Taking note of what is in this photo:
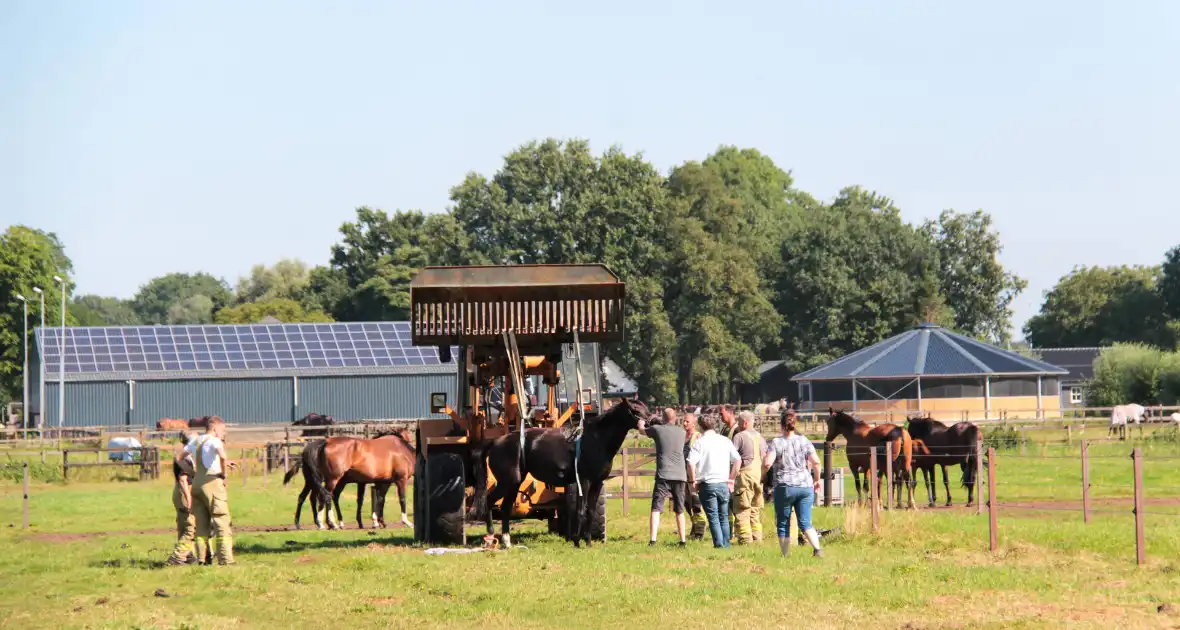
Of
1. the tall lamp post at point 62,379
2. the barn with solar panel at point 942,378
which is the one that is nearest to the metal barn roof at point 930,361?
the barn with solar panel at point 942,378

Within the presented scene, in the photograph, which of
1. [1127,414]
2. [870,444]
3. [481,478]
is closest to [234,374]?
[1127,414]

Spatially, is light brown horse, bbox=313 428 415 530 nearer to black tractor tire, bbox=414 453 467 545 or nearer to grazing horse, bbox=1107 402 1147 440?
black tractor tire, bbox=414 453 467 545

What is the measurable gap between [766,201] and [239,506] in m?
93.5

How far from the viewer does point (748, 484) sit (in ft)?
62.5

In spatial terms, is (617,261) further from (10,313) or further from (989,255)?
(10,313)

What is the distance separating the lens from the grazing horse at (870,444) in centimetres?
→ 2531

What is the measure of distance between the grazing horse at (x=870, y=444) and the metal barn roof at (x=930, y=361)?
41.5m

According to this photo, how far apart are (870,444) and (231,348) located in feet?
143

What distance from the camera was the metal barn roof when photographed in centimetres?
6850

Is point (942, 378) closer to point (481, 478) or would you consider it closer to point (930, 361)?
point (930, 361)

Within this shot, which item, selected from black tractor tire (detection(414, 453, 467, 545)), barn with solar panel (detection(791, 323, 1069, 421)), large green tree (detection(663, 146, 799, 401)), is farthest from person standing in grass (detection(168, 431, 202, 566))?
large green tree (detection(663, 146, 799, 401))

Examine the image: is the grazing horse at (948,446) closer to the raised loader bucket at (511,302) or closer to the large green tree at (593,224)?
the raised loader bucket at (511,302)

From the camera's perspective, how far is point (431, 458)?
18828mm

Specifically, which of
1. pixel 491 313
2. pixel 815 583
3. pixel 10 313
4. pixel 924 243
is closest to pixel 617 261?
pixel 924 243
